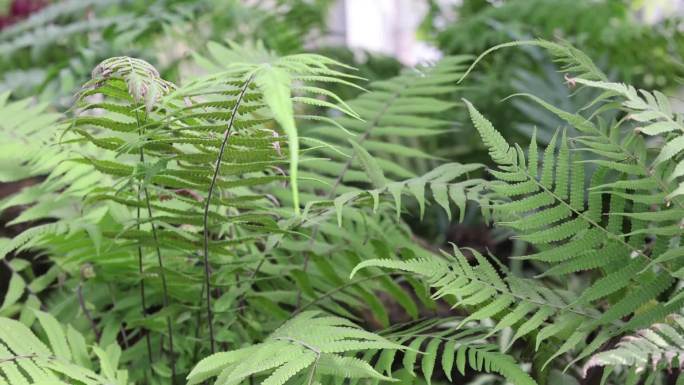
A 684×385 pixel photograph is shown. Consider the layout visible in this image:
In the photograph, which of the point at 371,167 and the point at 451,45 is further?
the point at 451,45

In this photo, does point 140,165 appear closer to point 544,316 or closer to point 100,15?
point 544,316

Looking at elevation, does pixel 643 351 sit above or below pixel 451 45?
below

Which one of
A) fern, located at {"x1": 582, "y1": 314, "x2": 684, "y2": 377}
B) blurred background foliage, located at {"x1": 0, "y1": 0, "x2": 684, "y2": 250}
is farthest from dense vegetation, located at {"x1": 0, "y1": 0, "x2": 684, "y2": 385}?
blurred background foliage, located at {"x1": 0, "y1": 0, "x2": 684, "y2": 250}

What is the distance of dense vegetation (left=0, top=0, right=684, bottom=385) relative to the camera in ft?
1.85

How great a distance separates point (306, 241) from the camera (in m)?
0.83

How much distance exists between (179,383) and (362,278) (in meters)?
0.21

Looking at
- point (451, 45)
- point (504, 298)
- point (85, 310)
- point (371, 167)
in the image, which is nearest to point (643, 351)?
point (504, 298)

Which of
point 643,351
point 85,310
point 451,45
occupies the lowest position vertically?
point 85,310

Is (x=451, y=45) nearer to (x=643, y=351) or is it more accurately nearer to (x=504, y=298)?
(x=504, y=298)

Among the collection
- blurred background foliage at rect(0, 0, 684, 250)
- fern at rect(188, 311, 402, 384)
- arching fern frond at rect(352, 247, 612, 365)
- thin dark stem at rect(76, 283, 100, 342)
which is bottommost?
thin dark stem at rect(76, 283, 100, 342)

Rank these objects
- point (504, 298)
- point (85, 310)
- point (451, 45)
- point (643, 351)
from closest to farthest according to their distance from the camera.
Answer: point (643, 351) → point (504, 298) → point (85, 310) → point (451, 45)

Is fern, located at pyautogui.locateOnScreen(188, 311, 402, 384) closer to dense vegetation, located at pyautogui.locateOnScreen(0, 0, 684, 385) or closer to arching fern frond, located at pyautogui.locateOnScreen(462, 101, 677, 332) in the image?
dense vegetation, located at pyautogui.locateOnScreen(0, 0, 684, 385)

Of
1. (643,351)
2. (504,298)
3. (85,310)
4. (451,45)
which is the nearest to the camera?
(643,351)

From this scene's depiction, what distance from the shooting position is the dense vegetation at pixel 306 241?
22.2 inches
